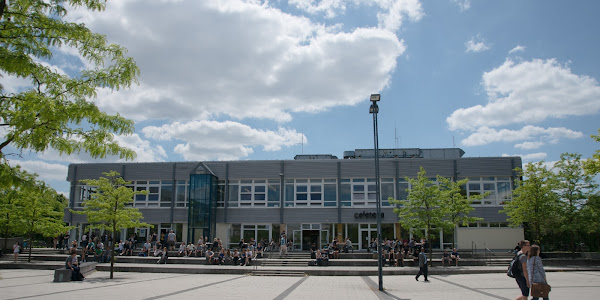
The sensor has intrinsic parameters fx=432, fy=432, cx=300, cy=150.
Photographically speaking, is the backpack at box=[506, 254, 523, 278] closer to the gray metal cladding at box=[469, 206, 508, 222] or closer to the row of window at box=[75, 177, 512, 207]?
the row of window at box=[75, 177, 512, 207]

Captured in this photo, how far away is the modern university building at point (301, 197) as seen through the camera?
1312 inches

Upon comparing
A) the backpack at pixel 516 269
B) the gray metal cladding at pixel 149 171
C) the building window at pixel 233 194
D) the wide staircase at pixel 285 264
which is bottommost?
the wide staircase at pixel 285 264

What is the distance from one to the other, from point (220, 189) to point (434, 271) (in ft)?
63.9

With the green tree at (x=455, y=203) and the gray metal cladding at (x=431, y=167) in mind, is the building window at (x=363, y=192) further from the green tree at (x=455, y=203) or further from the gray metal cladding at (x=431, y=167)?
the green tree at (x=455, y=203)

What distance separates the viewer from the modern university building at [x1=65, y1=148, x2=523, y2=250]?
1312 inches

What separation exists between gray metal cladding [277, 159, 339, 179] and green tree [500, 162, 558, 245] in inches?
520

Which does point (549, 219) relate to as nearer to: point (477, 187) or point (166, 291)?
point (477, 187)

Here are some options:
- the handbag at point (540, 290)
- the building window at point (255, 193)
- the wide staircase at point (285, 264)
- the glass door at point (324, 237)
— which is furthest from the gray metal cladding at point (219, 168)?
the handbag at point (540, 290)

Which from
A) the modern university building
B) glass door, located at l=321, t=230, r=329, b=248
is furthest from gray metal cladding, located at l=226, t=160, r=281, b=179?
glass door, located at l=321, t=230, r=329, b=248

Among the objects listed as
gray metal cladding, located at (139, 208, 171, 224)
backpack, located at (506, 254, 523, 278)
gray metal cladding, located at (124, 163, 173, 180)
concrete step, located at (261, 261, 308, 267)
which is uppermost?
gray metal cladding, located at (124, 163, 173, 180)

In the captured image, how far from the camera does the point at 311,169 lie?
34.8 m

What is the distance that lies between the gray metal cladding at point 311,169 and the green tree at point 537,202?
13.2m

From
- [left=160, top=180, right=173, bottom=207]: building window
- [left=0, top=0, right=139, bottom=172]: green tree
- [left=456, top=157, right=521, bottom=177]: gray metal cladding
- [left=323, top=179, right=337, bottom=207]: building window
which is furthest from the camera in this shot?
[left=160, top=180, right=173, bottom=207]: building window

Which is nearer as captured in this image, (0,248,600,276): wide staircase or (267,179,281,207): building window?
(0,248,600,276): wide staircase
